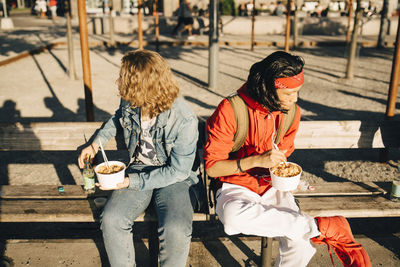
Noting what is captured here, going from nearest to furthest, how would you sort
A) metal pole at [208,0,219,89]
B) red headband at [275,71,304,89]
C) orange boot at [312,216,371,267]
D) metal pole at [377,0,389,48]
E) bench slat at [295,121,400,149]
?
orange boot at [312,216,371,267]
red headband at [275,71,304,89]
bench slat at [295,121,400,149]
metal pole at [208,0,219,89]
metal pole at [377,0,389,48]

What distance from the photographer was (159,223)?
2.56 metres

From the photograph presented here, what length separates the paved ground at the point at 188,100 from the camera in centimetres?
339

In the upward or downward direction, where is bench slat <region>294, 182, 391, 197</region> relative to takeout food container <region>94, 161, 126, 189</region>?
downward

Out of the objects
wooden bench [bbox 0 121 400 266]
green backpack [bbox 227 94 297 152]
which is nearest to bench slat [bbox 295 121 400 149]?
wooden bench [bbox 0 121 400 266]

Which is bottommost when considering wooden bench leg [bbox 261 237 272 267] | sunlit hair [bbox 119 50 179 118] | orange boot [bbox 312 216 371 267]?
wooden bench leg [bbox 261 237 272 267]

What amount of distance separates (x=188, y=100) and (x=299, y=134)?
457cm

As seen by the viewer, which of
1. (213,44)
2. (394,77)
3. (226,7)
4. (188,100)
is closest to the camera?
(394,77)

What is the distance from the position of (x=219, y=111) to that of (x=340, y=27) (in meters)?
19.6

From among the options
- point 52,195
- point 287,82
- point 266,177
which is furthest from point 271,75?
point 52,195

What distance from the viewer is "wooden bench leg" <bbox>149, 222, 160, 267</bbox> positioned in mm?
2846

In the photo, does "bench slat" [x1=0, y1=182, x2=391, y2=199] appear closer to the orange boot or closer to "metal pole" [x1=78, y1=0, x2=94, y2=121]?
the orange boot

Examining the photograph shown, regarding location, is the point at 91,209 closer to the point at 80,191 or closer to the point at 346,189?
the point at 80,191

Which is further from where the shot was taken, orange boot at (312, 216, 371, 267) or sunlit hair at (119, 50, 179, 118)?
sunlit hair at (119, 50, 179, 118)

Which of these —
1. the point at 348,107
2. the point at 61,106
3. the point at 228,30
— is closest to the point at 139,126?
the point at 61,106
